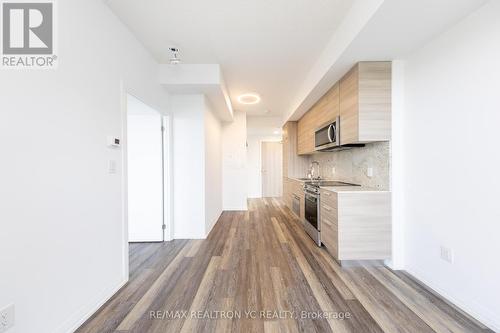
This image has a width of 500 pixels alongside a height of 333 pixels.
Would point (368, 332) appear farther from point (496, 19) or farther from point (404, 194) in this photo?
point (496, 19)

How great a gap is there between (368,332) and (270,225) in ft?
9.17

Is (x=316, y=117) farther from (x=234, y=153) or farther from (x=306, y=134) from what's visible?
(x=234, y=153)

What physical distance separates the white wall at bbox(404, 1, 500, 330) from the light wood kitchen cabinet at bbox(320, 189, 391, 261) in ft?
0.81

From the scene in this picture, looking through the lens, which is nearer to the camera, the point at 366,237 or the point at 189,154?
the point at 366,237

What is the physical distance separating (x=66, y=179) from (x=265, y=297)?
1.89m

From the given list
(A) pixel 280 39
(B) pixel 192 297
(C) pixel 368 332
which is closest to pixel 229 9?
(A) pixel 280 39

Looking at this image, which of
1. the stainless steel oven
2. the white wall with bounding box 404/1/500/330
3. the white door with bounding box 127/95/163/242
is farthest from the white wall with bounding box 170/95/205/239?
the white wall with bounding box 404/1/500/330

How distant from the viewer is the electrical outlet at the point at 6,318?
1.14m

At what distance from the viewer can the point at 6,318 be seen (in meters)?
1.17

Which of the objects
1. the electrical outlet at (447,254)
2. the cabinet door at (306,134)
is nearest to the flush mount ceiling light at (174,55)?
the cabinet door at (306,134)

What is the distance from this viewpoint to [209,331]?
154 cm

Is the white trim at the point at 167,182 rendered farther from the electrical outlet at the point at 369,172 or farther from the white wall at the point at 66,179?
the electrical outlet at the point at 369,172
